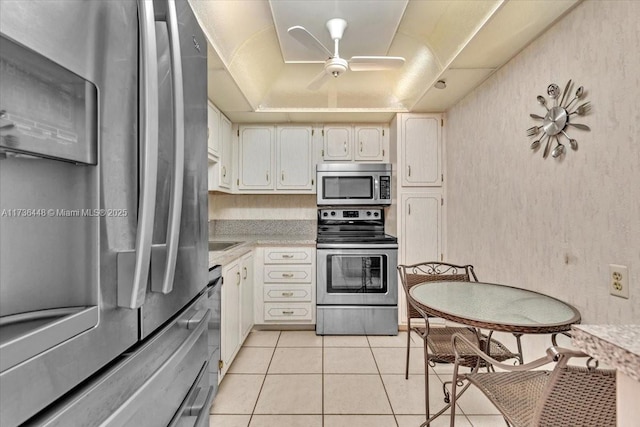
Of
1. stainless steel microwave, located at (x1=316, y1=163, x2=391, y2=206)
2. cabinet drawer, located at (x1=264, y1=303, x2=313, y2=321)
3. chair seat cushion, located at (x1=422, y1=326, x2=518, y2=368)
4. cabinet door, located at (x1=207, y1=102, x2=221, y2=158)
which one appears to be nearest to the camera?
chair seat cushion, located at (x1=422, y1=326, x2=518, y2=368)

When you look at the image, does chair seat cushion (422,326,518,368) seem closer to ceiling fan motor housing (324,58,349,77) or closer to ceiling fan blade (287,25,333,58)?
ceiling fan motor housing (324,58,349,77)

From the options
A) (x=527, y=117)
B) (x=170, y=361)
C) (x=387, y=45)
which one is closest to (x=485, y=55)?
(x=527, y=117)

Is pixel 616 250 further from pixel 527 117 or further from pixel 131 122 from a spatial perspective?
pixel 131 122

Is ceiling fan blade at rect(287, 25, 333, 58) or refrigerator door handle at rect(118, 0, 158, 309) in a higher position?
ceiling fan blade at rect(287, 25, 333, 58)

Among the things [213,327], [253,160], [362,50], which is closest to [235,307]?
→ [213,327]

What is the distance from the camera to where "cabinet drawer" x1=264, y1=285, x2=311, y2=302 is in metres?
3.08

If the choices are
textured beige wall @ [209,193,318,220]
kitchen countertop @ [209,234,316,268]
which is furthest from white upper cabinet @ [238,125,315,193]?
kitchen countertop @ [209,234,316,268]

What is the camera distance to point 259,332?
307 centimetres

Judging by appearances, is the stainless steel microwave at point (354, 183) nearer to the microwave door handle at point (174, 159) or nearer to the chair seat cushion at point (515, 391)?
the chair seat cushion at point (515, 391)

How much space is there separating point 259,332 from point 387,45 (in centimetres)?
284

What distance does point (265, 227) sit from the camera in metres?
3.65

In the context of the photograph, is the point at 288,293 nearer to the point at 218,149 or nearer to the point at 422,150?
the point at 218,149

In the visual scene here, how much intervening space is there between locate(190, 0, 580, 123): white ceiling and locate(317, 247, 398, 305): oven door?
1403 millimetres

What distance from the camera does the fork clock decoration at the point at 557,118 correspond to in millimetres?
1480
